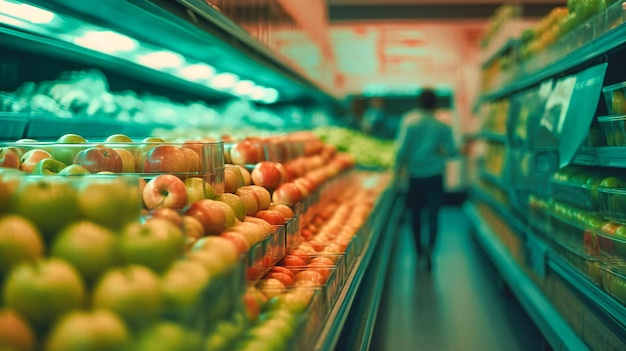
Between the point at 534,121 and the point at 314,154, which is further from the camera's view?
the point at 314,154

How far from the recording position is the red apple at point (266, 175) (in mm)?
2816

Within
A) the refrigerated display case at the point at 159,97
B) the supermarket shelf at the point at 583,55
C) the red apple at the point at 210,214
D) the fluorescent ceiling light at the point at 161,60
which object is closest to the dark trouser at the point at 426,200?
the refrigerated display case at the point at 159,97

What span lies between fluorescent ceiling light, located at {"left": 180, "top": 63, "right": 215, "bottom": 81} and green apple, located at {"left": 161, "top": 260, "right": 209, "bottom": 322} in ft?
11.4

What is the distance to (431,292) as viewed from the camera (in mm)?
5527

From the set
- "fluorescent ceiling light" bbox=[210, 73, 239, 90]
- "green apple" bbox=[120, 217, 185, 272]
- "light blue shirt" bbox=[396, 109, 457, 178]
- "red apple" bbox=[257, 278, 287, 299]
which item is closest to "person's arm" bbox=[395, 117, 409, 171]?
"light blue shirt" bbox=[396, 109, 457, 178]

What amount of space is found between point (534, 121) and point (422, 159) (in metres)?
2.24

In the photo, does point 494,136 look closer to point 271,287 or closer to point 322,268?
point 322,268

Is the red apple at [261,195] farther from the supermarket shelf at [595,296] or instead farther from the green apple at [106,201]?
the supermarket shelf at [595,296]

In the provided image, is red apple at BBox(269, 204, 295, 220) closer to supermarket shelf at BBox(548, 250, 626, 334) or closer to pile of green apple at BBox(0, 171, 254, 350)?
pile of green apple at BBox(0, 171, 254, 350)

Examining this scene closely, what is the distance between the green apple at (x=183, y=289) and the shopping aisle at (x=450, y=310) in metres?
2.89

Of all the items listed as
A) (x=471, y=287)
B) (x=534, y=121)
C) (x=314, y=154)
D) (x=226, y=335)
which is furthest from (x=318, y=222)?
(x=471, y=287)

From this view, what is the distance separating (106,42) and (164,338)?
2732 mm

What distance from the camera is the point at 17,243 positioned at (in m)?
1.26

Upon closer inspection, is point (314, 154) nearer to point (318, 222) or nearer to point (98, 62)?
point (318, 222)
